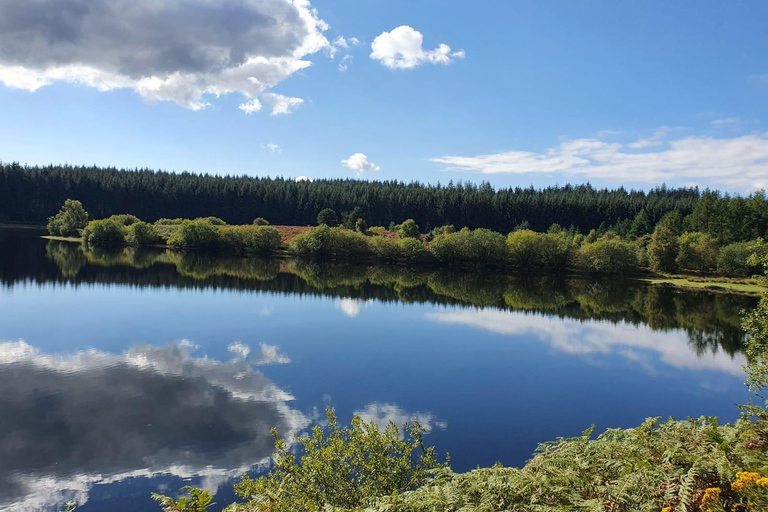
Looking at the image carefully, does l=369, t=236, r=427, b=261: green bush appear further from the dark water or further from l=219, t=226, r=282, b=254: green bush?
the dark water

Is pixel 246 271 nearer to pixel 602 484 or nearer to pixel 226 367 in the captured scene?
pixel 226 367

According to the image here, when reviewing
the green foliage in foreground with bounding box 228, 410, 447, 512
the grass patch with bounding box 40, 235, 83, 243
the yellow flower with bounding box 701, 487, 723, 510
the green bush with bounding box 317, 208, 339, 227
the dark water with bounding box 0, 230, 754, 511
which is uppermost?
the green bush with bounding box 317, 208, 339, 227

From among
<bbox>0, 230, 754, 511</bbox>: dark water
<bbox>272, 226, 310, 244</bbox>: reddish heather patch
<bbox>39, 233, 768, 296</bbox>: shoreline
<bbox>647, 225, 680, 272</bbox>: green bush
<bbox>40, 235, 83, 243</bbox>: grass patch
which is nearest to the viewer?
<bbox>0, 230, 754, 511</bbox>: dark water

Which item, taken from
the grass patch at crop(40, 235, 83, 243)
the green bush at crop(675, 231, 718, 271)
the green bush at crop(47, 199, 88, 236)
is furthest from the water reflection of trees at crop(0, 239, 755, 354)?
the green bush at crop(47, 199, 88, 236)

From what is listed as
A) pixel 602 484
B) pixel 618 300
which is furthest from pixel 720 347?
pixel 602 484

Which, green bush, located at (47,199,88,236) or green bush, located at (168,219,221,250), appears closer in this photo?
green bush, located at (168,219,221,250)

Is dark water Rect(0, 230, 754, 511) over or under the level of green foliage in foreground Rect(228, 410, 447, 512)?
under

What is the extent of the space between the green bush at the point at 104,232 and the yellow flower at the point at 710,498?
11290 cm

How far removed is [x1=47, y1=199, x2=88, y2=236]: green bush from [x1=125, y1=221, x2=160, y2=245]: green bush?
1476 cm

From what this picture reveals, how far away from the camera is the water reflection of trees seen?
5059 centimetres

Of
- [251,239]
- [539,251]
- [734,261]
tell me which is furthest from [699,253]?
[251,239]

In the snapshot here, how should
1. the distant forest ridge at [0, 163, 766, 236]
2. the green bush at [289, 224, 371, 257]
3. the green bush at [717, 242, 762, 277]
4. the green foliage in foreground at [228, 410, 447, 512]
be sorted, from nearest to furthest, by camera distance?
the green foliage in foreground at [228, 410, 447, 512], the green bush at [717, 242, 762, 277], the green bush at [289, 224, 371, 257], the distant forest ridge at [0, 163, 766, 236]

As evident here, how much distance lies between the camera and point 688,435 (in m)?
9.07

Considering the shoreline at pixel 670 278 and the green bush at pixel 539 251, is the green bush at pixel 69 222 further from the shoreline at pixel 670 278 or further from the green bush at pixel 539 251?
the green bush at pixel 539 251
